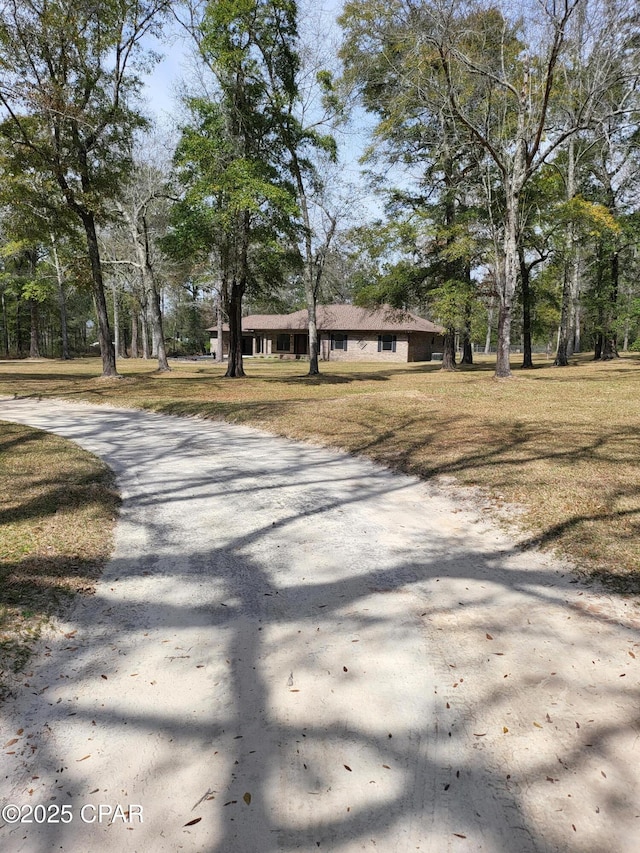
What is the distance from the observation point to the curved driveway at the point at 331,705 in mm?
1664

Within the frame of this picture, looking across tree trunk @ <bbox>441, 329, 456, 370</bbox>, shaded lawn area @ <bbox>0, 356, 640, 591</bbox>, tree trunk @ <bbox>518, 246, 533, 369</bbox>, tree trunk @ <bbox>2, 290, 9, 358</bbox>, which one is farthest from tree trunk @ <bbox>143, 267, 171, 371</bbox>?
tree trunk @ <bbox>2, 290, 9, 358</bbox>

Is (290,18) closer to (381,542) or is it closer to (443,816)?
(381,542)

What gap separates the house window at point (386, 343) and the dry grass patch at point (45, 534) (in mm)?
35981

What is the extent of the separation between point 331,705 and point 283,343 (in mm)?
42443

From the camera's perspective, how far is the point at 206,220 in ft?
51.3

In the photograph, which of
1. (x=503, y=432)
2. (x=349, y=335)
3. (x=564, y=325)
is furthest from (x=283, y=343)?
(x=503, y=432)

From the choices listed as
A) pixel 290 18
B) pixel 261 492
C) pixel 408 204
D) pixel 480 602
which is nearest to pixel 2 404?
pixel 261 492

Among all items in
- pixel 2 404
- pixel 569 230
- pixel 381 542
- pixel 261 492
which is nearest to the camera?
pixel 381 542

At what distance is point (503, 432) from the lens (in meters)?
7.95

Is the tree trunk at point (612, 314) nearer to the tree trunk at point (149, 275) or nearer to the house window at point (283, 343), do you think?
the tree trunk at point (149, 275)

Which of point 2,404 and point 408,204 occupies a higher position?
point 408,204

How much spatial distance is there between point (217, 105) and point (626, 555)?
712 inches

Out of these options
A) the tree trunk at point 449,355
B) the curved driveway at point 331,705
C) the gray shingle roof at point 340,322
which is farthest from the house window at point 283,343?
the curved driveway at point 331,705

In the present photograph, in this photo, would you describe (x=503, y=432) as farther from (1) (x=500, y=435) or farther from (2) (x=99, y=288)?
(2) (x=99, y=288)
